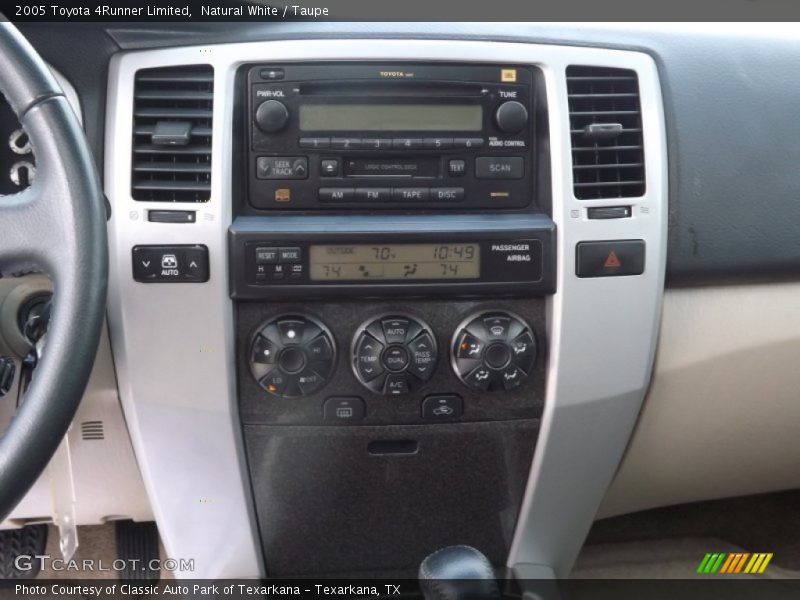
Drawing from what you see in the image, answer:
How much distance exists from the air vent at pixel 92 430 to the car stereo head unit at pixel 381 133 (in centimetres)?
48

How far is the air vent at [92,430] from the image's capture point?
4.95 ft

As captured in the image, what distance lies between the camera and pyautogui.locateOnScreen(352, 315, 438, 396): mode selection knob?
1.38 meters

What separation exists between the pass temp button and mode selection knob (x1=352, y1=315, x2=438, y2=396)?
0.25m

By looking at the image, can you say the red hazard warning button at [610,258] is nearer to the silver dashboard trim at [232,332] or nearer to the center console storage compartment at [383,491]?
the silver dashboard trim at [232,332]

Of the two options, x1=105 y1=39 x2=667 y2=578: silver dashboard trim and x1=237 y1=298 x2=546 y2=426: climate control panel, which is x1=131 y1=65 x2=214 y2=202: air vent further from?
x1=237 y1=298 x2=546 y2=426: climate control panel

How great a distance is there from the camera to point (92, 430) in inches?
59.8

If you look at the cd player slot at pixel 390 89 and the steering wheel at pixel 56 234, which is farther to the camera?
the cd player slot at pixel 390 89

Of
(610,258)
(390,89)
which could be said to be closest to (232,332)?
(390,89)

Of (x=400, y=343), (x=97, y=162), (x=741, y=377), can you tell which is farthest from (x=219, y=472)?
(x=741, y=377)

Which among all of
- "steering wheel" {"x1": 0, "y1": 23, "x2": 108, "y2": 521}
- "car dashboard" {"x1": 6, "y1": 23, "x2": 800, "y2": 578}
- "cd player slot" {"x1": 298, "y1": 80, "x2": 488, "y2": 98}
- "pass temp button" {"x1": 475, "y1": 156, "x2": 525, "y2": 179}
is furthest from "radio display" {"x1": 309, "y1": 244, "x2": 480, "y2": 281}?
"steering wheel" {"x1": 0, "y1": 23, "x2": 108, "y2": 521}

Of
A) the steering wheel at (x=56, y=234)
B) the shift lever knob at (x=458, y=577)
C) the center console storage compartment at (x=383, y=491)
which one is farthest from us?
the center console storage compartment at (x=383, y=491)

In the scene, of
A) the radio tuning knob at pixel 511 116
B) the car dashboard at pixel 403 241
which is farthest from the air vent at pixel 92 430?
the radio tuning knob at pixel 511 116

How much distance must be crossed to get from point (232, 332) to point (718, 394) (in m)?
0.84

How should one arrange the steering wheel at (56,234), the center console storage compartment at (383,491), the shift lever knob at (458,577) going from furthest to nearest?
the center console storage compartment at (383,491), the shift lever knob at (458,577), the steering wheel at (56,234)
